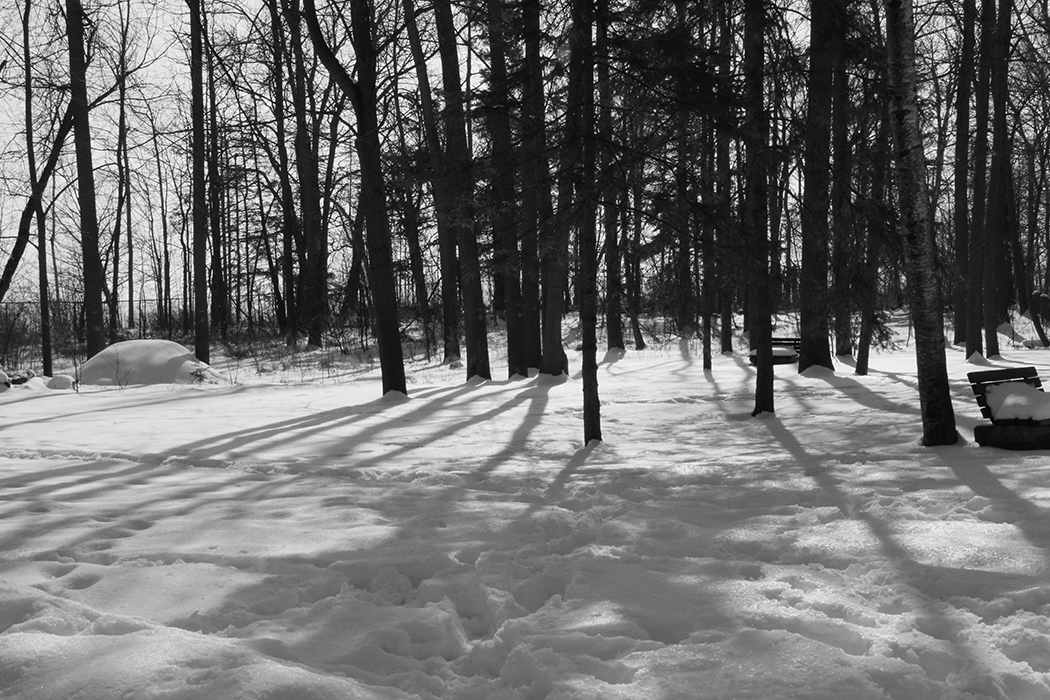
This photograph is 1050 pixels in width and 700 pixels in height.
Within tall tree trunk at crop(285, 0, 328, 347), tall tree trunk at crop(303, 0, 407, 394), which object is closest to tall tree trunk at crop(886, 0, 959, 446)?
tall tree trunk at crop(303, 0, 407, 394)

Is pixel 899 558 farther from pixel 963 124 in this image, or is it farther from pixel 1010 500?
pixel 963 124

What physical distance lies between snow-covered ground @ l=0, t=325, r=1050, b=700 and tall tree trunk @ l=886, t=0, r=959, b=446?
43 cm

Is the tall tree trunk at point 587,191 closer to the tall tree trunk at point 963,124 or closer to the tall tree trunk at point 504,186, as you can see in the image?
the tall tree trunk at point 504,186

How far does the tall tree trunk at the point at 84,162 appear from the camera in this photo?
1636cm

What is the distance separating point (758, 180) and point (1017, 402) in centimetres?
372

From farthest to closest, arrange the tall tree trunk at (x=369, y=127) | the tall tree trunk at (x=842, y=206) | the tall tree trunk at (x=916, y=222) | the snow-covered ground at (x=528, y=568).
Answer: the tall tree trunk at (x=369, y=127), the tall tree trunk at (x=842, y=206), the tall tree trunk at (x=916, y=222), the snow-covered ground at (x=528, y=568)

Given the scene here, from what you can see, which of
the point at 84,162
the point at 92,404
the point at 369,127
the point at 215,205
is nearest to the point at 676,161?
the point at 369,127

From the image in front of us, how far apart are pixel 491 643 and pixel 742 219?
22.1 feet

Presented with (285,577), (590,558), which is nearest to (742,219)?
(590,558)

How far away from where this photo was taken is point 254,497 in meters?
5.39

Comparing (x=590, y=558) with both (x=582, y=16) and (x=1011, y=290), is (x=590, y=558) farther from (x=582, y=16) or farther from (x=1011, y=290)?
(x=1011, y=290)

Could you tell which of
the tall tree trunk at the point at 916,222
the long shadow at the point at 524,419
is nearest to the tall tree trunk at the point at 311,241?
the long shadow at the point at 524,419

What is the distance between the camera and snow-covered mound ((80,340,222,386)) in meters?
15.5

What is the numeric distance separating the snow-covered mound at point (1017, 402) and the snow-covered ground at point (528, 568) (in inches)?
15.2
